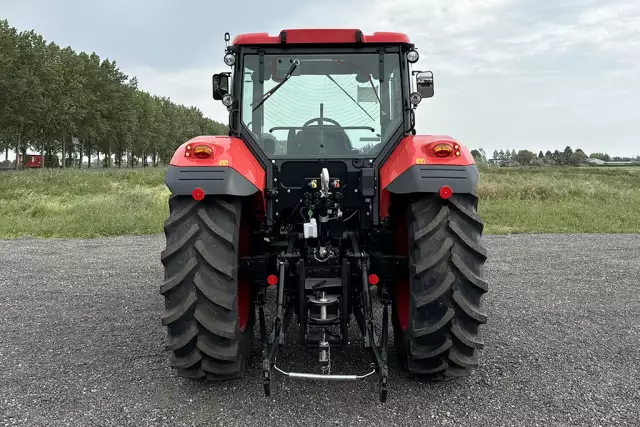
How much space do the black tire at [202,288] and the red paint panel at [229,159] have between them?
216mm

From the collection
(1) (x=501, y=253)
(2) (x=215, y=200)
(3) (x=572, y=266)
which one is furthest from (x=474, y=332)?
(1) (x=501, y=253)

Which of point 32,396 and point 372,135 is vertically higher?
point 372,135

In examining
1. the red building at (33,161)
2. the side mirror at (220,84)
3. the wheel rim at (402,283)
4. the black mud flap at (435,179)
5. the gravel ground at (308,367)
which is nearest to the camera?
the gravel ground at (308,367)

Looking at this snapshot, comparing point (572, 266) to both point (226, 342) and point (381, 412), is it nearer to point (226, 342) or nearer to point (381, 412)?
point (381, 412)

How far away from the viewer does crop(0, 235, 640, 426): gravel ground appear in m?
2.94

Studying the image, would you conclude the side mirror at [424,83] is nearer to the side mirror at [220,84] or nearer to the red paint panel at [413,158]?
the red paint panel at [413,158]

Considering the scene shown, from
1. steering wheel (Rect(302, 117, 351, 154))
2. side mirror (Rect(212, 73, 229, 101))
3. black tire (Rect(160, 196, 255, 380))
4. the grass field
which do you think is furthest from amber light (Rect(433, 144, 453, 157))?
the grass field

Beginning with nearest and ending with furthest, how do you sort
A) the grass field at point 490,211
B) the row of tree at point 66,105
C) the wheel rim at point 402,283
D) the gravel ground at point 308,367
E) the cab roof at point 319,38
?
the gravel ground at point 308,367 < the cab roof at point 319,38 < the wheel rim at point 402,283 < the grass field at point 490,211 < the row of tree at point 66,105

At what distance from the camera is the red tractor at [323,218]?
3.03 meters

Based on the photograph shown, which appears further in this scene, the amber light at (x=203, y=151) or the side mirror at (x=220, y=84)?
the side mirror at (x=220, y=84)

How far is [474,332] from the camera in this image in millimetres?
3090

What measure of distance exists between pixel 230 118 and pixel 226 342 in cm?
154

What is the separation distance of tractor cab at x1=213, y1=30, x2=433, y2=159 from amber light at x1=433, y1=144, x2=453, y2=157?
0.51 meters

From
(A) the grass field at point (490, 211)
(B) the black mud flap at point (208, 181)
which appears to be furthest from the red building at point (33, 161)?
(B) the black mud flap at point (208, 181)
